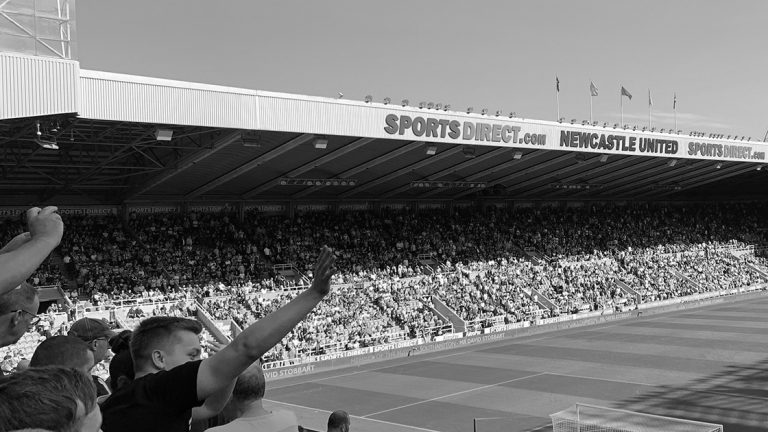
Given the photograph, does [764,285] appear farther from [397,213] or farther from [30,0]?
[30,0]

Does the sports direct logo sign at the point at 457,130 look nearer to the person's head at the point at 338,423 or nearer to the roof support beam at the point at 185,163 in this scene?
the roof support beam at the point at 185,163

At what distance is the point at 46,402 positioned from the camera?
2.07m

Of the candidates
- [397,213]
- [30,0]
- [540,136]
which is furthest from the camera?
[397,213]

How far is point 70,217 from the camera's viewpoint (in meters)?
32.4

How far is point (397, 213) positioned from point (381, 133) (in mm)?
16255

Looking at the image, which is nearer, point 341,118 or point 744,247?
point 341,118

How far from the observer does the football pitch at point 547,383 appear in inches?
789

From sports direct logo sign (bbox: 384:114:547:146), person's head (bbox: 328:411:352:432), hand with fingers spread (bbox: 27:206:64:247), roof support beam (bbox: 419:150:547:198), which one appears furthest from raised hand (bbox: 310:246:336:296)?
roof support beam (bbox: 419:150:547:198)

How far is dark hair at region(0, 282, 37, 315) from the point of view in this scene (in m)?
3.62

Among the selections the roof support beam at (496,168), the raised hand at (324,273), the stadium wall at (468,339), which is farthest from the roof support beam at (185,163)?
the raised hand at (324,273)

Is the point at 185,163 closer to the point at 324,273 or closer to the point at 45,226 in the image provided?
the point at 45,226

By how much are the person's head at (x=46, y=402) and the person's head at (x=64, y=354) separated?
170 cm

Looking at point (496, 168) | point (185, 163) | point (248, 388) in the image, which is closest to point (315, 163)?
point (185, 163)

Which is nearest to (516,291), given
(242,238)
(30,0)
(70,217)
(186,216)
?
(242,238)
